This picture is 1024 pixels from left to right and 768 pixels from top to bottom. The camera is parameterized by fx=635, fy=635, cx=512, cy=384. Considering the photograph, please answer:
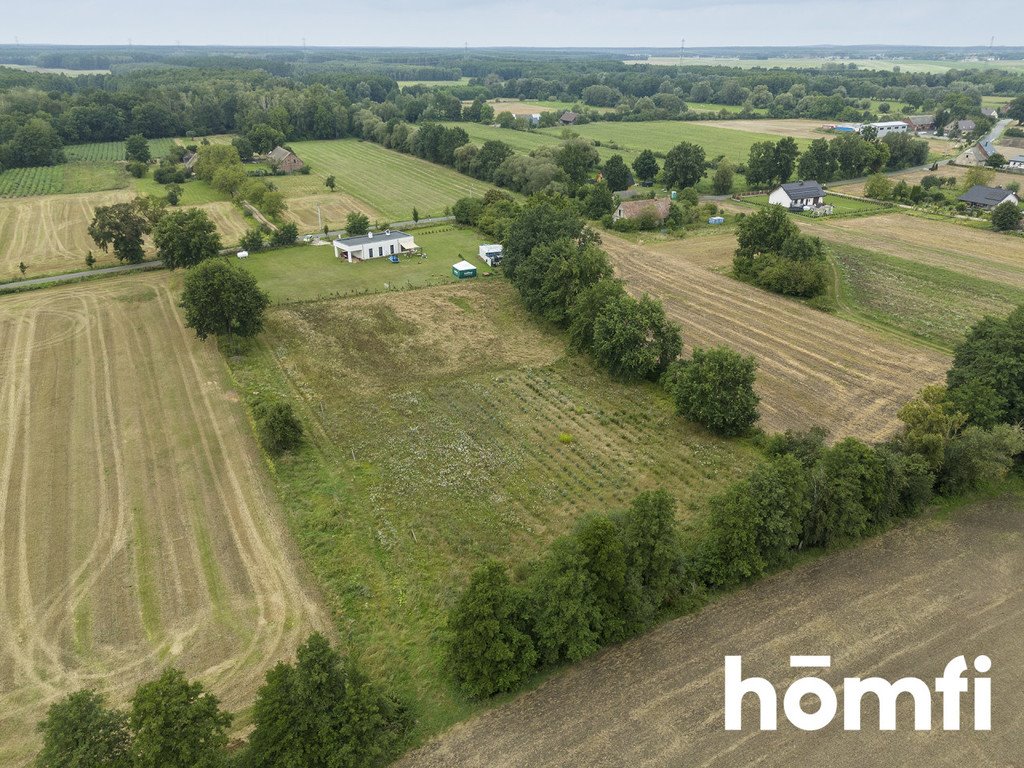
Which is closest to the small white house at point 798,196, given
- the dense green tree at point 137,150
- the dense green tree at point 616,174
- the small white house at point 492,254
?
the dense green tree at point 616,174

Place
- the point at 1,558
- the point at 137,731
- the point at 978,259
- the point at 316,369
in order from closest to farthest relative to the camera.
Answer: the point at 137,731 → the point at 1,558 → the point at 316,369 → the point at 978,259

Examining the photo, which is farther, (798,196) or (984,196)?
(798,196)

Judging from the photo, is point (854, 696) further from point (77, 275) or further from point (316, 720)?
point (77, 275)

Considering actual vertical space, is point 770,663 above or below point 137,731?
below

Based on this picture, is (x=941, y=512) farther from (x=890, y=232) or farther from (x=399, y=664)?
(x=890, y=232)

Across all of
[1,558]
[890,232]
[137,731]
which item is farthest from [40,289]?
[890,232]

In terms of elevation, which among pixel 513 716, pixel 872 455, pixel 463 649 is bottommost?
pixel 513 716

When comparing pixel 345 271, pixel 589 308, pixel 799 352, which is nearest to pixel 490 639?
pixel 589 308

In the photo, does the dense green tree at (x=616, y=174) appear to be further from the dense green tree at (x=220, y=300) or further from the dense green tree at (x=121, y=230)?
the dense green tree at (x=220, y=300)
